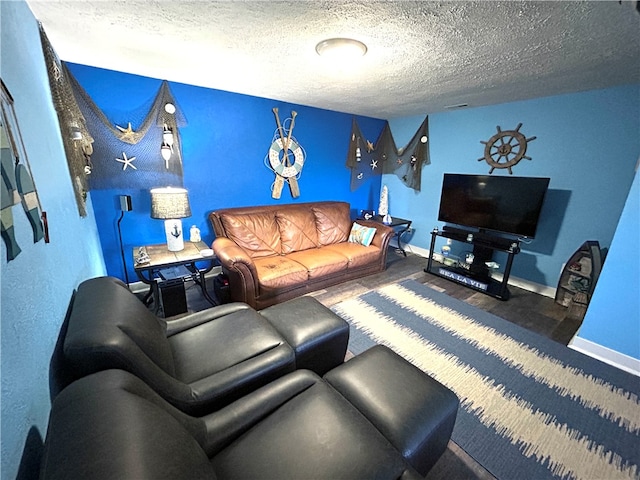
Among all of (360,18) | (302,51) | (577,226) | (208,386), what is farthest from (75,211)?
(577,226)

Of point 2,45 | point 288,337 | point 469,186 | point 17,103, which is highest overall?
point 2,45

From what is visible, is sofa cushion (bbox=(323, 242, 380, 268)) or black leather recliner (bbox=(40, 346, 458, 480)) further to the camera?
sofa cushion (bbox=(323, 242, 380, 268))

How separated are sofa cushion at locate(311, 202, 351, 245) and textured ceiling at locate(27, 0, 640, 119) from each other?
1.49m

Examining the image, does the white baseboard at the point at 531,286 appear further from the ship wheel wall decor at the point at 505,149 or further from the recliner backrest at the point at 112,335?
the recliner backrest at the point at 112,335

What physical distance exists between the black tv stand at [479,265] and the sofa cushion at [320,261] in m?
1.40

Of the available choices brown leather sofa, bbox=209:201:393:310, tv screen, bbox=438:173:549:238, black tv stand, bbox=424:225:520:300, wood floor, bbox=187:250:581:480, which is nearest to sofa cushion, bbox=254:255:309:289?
brown leather sofa, bbox=209:201:393:310

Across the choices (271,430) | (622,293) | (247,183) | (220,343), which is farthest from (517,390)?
(247,183)

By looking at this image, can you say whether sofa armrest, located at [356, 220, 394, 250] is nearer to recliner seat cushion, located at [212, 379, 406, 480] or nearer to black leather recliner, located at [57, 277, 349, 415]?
black leather recliner, located at [57, 277, 349, 415]

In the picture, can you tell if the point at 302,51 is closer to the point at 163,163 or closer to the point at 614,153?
the point at 163,163

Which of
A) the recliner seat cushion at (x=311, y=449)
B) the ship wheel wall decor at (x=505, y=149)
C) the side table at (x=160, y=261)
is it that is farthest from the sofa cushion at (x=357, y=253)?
the recliner seat cushion at (x=311, y=449)

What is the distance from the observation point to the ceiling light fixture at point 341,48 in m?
1.59

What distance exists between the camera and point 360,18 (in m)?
1.35

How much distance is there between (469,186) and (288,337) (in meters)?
2.97

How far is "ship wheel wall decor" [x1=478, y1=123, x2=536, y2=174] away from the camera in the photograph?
2.96m
